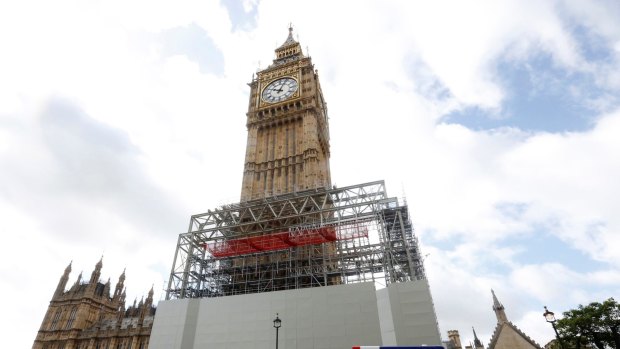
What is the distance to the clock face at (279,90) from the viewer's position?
44625mm

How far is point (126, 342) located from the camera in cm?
6331

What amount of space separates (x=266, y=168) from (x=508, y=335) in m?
42.5

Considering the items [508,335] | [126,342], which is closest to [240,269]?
[508,335]

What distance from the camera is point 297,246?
29.2m

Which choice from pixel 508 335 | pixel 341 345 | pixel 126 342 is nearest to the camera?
pixel 341 345

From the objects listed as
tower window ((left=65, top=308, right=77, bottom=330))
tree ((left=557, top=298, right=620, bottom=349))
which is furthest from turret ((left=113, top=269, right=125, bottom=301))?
tree ((left=557, top=298, right=620, bottom=349))

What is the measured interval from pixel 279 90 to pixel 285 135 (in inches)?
307

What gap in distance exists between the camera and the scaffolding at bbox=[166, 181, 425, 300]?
27141 mm

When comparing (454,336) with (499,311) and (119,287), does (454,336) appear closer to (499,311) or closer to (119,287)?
(499,311)

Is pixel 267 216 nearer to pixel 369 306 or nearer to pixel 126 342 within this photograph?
pixel 369 306

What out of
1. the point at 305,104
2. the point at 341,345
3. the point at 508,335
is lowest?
the point at 341,345

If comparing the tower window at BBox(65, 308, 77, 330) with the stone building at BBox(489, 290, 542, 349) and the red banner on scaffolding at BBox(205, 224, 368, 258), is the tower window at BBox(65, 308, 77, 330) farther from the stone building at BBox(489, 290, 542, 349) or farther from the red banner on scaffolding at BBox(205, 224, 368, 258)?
the stone building at BBox(489, 290, 542, 349)

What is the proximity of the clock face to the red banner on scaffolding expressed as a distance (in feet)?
67.2

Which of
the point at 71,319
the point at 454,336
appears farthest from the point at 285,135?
the point at 71,319
